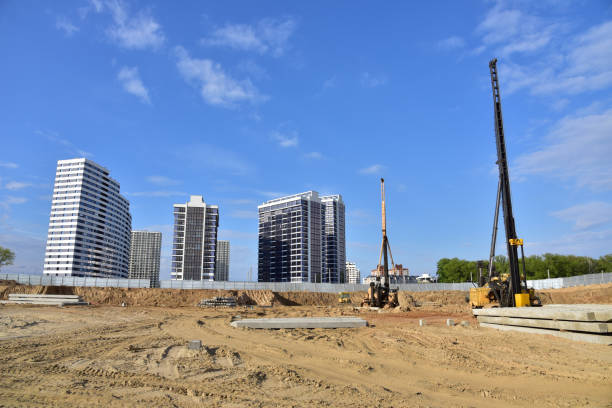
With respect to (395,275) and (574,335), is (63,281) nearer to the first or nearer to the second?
(395,275)

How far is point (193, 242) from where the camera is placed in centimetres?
11462

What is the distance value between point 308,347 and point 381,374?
351 centimetres

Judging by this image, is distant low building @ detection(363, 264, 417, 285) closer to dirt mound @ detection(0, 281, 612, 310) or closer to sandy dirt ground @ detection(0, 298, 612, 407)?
dirt mound @ detection(0, 281, 612, 310)

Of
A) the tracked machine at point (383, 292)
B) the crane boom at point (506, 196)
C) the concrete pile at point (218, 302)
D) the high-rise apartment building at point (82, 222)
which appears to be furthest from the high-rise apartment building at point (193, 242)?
the crane boom at point (506, 196)

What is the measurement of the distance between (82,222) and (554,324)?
471 ft

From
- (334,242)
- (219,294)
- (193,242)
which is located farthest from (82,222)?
(219,294)

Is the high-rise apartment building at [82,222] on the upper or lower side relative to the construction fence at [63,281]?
upper

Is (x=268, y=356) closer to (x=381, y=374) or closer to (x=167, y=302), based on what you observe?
(x=381, y=374)

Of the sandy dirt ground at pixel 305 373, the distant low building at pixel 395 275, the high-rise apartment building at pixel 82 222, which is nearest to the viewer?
the sandy dirt ground at pixel 305 373

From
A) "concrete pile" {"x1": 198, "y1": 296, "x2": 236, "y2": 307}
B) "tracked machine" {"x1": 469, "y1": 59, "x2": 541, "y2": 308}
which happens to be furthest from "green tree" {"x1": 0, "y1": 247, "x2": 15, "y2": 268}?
"tracked machine" {"x1": 469, "y1": 59, "x2": 541, "y2": 308}

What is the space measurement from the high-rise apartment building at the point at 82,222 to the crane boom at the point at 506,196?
445 ft

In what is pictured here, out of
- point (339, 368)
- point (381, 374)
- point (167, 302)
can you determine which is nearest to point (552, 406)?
point (381, 374)

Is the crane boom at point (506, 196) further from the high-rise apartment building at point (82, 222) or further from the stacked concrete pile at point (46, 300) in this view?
the high-rise apartment building at point (82, 222)

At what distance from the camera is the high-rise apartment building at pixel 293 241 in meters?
132
